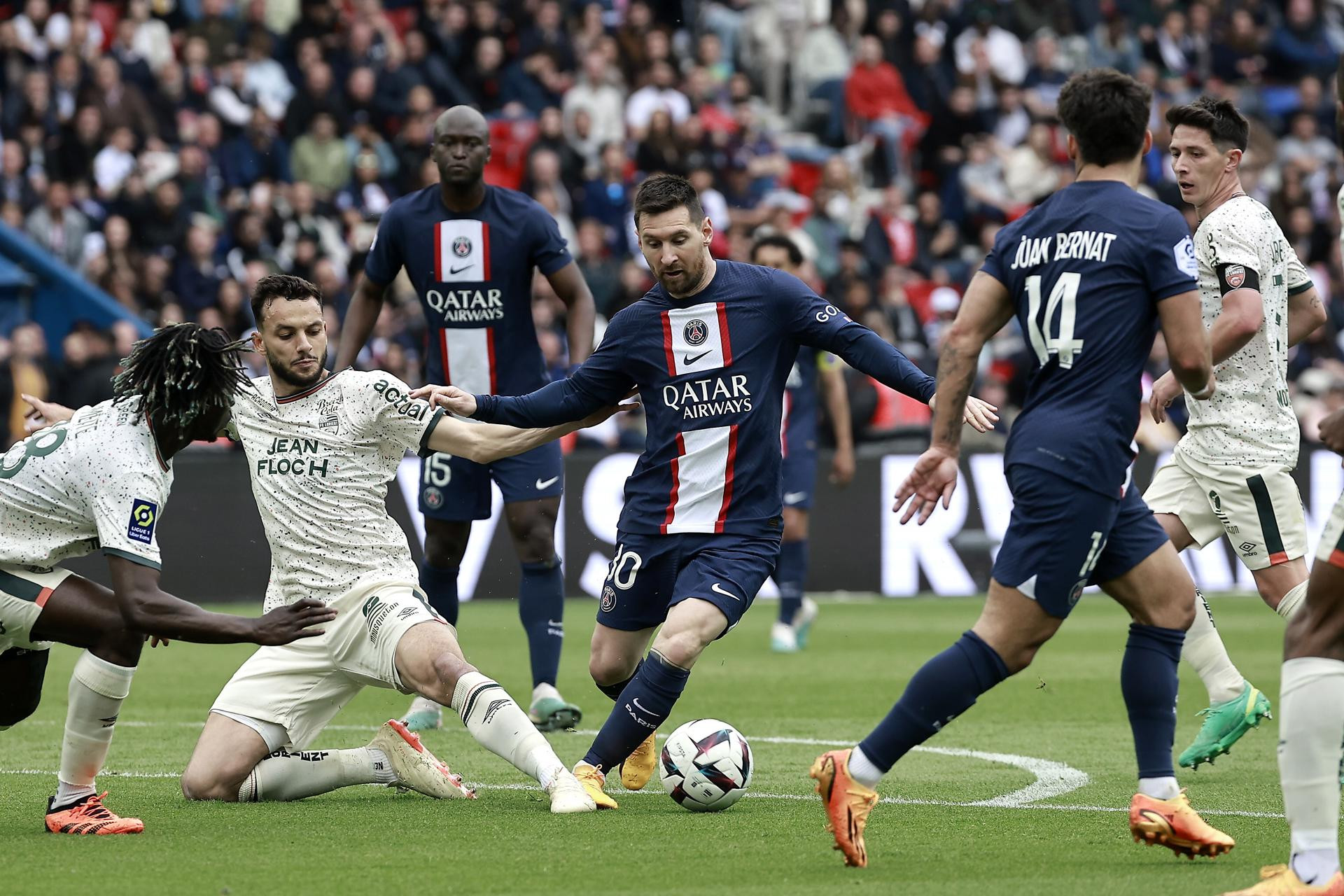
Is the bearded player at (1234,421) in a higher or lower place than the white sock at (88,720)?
higher

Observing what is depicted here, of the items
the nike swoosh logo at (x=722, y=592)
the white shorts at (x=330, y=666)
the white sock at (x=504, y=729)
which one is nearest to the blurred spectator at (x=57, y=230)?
the white shorts at (x=330, y=666)

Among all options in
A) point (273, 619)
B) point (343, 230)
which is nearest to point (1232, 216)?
point (273, 619)

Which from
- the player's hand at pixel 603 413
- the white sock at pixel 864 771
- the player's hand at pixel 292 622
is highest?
the player's hand at pixel 603 413

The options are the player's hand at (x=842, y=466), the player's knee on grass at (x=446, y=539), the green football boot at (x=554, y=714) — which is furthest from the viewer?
the player's hand at (x=842, y=466)

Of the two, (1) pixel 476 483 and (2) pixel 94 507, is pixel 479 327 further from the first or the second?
(2) pixel 94 507

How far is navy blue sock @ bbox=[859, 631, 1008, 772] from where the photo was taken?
5.27 m

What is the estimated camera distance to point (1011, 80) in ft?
78.6

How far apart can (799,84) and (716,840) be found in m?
18.6

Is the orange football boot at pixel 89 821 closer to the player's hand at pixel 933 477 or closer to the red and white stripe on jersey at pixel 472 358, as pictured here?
the player's hand at pixel 933 477

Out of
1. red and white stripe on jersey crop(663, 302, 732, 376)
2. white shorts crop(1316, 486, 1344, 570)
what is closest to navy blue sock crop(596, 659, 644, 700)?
red and white stripe on jersey crop(663, 302, 732, 376)

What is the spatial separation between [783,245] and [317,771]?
5712 millimetres

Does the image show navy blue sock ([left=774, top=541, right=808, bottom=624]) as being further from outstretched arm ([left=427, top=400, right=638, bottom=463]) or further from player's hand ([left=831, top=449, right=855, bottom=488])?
outstretched arm ([left=427, top=400, right=638, bottom=463])

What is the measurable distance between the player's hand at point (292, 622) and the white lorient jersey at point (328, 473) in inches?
49.7

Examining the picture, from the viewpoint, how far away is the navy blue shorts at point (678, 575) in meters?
6.46
